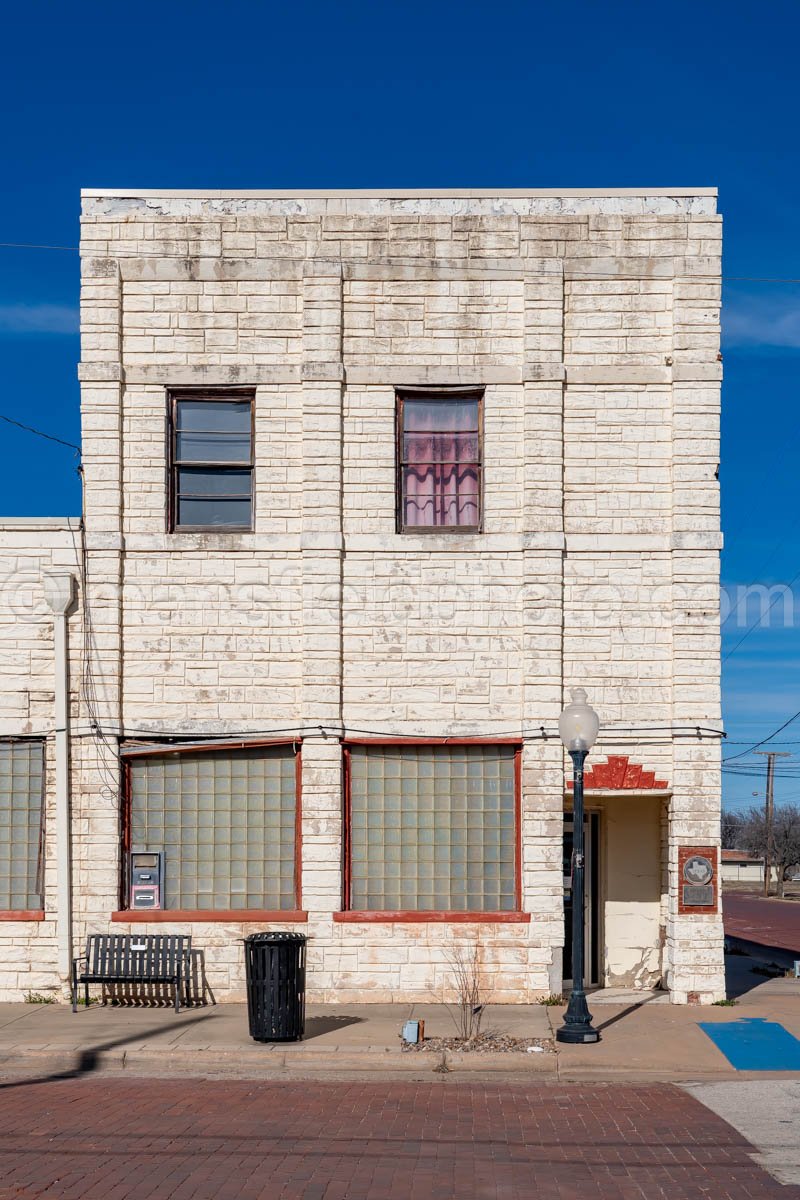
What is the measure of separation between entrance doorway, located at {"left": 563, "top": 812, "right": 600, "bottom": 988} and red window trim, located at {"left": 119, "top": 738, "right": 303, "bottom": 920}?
3.23 meters

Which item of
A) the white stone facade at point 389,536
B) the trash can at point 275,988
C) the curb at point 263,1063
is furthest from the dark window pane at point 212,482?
the curb at point 263,1063

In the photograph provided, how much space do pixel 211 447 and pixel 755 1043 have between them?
862cm

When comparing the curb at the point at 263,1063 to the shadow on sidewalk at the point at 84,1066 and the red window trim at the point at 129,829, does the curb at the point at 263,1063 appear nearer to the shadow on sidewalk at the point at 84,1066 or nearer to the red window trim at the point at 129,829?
the shadow on sidewalk at the point at 84,1066

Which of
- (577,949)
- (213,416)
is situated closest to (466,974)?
(577,949)

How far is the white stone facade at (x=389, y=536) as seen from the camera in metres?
15.0

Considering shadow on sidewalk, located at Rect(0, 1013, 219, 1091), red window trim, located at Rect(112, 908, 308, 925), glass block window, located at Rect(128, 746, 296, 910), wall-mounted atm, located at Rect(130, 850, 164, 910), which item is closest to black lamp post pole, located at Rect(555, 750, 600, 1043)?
red window trim, located at Rect(112, 908, 308, 925)

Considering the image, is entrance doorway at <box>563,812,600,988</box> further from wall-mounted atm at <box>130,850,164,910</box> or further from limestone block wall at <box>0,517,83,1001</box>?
limestone block wall at <box>0,517,83,1001</box>

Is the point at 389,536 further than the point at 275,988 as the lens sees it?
Yes

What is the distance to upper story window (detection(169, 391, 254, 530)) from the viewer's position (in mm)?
15531

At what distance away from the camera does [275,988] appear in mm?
12648

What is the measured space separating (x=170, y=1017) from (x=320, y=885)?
210 centimetres

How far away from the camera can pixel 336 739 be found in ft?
49.2

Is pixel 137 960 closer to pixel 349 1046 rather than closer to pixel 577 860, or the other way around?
pixel 349 1046

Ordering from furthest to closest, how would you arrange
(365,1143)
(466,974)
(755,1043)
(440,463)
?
(440,463), (466,974), (755,1043), (365,1143)
